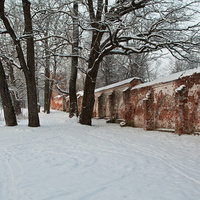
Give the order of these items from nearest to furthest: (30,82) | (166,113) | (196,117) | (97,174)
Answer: (97,174)
(196,117)
(166,113)
(30,82)

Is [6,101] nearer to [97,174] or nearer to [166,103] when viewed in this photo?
[97,174]

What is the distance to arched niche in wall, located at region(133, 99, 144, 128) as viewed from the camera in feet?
37.3

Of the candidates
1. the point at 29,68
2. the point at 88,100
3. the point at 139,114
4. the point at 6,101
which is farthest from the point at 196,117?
the point at 6,101

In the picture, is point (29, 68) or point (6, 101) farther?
point (29, 68)

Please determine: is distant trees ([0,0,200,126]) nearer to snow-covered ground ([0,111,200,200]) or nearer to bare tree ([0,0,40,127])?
bare tree ([0,0,40,127])

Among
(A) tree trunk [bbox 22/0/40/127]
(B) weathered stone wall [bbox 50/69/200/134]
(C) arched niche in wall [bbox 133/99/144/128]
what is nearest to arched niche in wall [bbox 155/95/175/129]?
(B) weathered stone wall [bbox 50/69/200/134]

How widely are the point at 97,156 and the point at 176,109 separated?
17.8 ft

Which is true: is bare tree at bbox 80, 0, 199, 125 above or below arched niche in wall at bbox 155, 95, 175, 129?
above

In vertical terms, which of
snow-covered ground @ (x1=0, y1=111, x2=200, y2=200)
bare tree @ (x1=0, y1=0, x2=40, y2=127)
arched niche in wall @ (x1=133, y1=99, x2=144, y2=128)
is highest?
bare tree @ (x1=0, y1=0, x2=40, y2=127)

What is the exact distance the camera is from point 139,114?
1157cm

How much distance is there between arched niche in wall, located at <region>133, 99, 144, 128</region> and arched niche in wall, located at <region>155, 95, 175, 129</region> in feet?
4.68

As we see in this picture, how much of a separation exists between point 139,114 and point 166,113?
7.71ft

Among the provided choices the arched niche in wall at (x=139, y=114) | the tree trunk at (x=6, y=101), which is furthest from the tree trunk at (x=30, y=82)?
the arched niche in wall at (x=139, y=114)

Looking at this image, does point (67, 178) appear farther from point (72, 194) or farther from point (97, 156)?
point (97, 156)
